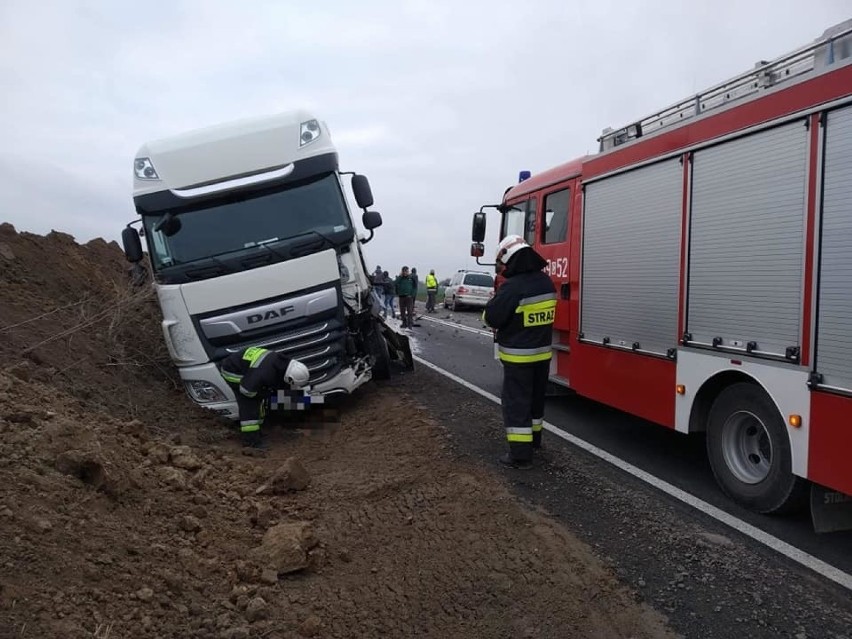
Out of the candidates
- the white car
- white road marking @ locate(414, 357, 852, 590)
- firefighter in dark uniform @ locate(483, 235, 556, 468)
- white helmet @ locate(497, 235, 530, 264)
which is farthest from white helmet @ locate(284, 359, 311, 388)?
the white car

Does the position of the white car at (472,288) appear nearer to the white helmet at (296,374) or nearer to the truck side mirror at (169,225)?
the truck side mirror at (169,225)

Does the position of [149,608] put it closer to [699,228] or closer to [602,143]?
[699,228]

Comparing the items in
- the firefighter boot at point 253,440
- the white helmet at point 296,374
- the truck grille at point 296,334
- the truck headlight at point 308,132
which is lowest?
the firefighter boot at point 253,440

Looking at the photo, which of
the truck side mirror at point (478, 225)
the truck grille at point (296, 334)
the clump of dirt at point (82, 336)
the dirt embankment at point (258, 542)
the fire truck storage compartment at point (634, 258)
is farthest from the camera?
the truck side mirror at point (478, 225)

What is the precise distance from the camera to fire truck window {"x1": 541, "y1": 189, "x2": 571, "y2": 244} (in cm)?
739

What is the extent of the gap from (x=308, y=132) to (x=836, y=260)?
5.26 metres

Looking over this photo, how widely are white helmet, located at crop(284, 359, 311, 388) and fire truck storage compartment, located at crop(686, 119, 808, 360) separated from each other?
341cm

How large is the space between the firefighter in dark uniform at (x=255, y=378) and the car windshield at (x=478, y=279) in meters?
21.0

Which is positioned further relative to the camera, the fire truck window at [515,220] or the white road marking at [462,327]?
the white road marking at [462,327]

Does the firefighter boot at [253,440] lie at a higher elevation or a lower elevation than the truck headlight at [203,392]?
lower

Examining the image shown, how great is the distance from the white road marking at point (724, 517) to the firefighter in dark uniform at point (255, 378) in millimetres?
2626

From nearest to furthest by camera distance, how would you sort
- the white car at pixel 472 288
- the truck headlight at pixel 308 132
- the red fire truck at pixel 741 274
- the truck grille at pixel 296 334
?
1. the red fire truck at pixel 741 274
2. the truck grille at pixel 296 334
3. the truck headlight at pixel 308 132
4. the white car at pixel 472 288

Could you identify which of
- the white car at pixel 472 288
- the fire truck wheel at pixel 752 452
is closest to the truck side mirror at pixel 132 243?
the fire truck wheel at pixel 752 452

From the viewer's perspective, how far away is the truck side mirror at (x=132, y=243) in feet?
24.1
